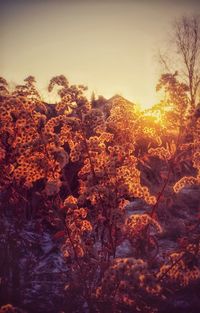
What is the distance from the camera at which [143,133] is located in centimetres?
418

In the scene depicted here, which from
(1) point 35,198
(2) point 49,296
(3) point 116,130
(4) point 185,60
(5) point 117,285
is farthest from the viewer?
(4) point 185,60

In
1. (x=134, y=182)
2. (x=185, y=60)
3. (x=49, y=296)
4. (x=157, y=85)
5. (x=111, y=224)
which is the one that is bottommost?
(x=49, y=296)

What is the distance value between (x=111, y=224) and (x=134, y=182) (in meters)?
0.48

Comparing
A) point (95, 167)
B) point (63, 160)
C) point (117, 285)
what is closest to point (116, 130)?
point (95, 167)

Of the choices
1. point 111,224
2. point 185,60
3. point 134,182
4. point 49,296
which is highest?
point 185,60

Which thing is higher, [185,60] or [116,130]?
[185,60]

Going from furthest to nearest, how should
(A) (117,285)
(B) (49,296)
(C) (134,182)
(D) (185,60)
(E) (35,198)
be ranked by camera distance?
(D) (185,60)
(E) (35,198)
(B) (49,296)
(C) (134,182)
(A) (117,285)

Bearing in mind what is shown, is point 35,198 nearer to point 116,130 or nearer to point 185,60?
point 116,130

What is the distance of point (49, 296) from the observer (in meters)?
4.46

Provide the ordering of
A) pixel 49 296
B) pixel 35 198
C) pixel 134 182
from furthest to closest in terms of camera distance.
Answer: pixel 35 198 → pixel 49 296 → pixel 134 182

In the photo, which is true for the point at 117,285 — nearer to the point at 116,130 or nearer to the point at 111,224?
the point at 111,224

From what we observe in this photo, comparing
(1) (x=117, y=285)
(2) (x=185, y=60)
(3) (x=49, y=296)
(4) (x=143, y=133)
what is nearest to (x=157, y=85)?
(4) (x=143, y=133)

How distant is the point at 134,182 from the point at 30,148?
109cm

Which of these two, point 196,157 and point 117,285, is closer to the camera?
point 117,285
